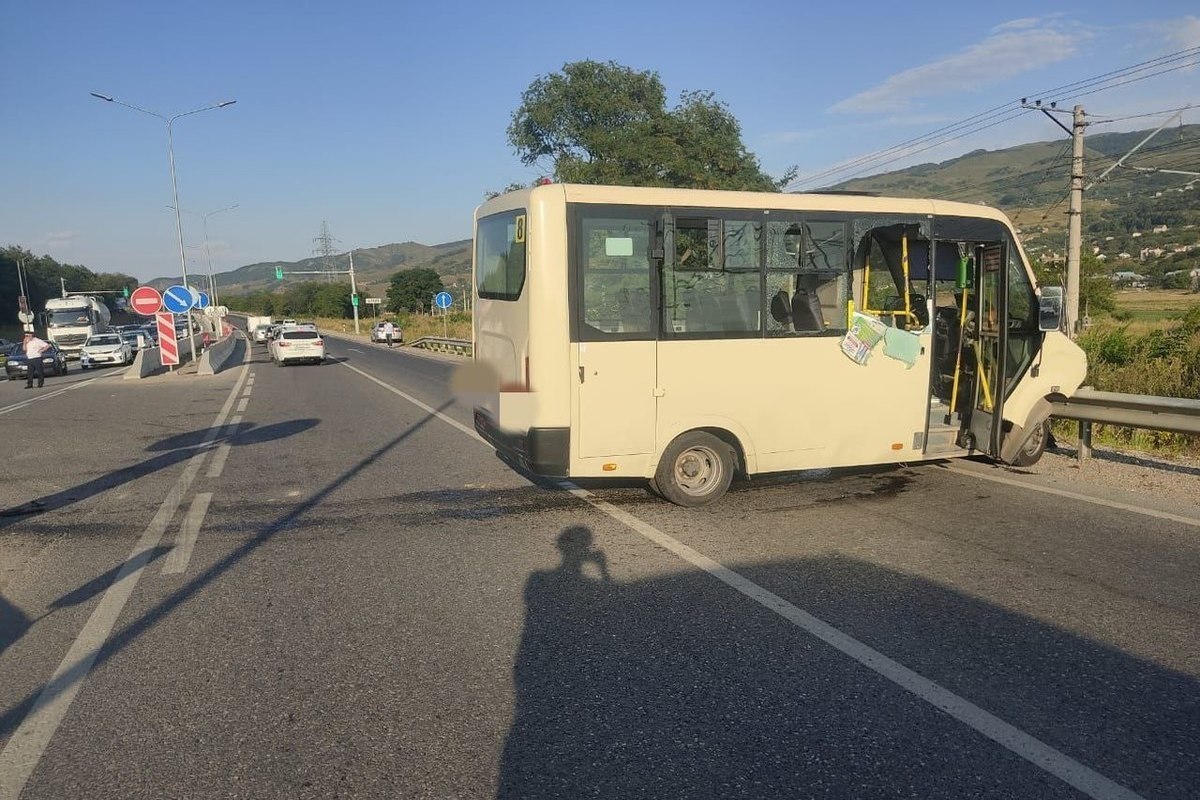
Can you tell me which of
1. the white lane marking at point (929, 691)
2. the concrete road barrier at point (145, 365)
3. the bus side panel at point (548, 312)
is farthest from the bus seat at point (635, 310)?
the concrete road barrier at point (145, 365)

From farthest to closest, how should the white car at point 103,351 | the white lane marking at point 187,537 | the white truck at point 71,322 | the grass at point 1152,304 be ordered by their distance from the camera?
the white truck at point 71,322 < the grass at point 1152,304 < the white car at point 103,351 < the white lane marking at point 187,537

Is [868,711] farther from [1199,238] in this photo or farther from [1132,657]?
[1199,238]

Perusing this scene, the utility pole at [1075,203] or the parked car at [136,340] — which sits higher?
the utility pole at [1075,203]

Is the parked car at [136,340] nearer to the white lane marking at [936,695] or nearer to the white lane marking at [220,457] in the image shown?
the white lane marking at [220,457]

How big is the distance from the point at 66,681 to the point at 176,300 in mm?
22151

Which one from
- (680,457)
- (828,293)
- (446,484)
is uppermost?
(828,293)

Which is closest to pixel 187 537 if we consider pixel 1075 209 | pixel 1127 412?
pixel 1127 412

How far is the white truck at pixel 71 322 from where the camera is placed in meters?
41.1

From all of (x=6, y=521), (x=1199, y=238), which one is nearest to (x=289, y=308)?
(x=1199, y=238)

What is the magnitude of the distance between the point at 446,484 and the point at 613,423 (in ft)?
8.22

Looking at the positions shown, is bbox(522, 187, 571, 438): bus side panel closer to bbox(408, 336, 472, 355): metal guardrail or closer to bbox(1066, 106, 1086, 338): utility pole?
bbox(1066, 106, 1086, 338): utility pole

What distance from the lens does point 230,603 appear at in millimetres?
4969

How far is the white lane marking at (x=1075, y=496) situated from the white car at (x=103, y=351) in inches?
1376

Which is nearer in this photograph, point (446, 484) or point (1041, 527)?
point (1041, 527)
